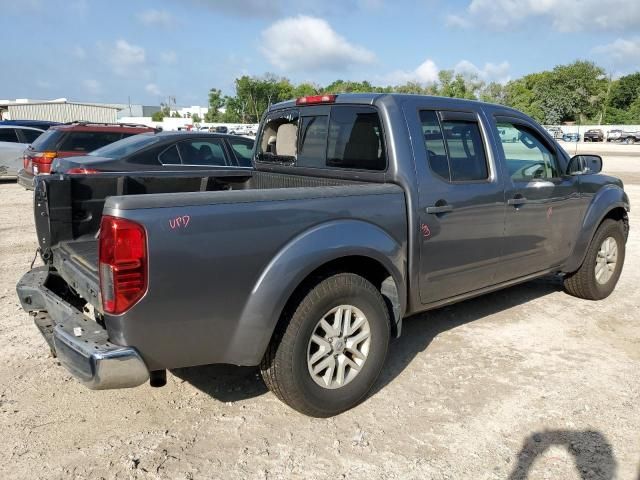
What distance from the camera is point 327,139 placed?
13.7ft

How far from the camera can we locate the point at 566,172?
482 centimetres

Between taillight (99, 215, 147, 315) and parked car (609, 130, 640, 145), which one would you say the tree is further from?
taillight (99, 215, 147, 315)

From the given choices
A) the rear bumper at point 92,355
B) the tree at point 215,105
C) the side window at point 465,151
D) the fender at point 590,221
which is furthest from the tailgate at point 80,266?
the tree at point 215,105

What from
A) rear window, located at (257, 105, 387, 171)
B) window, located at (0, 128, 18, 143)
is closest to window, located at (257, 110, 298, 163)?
rear window, located at (257, 105, 387, 171)

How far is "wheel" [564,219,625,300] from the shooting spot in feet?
17.3

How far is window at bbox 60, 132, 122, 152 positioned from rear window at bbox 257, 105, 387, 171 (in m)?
7.45

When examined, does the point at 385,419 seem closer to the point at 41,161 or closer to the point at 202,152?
the point at 202,152

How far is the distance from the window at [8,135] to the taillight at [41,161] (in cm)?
490

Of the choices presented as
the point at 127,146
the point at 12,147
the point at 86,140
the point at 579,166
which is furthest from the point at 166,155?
the point at 12,147

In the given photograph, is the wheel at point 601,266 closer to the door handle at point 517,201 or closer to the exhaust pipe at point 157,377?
the door handle at point 517,201

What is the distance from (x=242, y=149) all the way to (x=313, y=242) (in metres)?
6.06

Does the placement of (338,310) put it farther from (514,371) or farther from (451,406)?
(514,371)

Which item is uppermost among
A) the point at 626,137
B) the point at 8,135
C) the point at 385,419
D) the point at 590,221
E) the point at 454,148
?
the point at 626,137

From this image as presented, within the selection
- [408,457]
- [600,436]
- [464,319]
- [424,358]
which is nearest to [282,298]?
[408,457]
